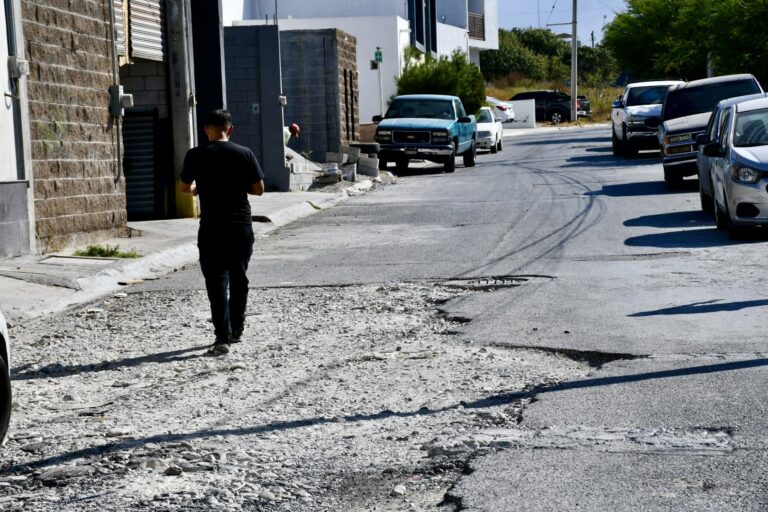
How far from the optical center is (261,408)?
6.98m

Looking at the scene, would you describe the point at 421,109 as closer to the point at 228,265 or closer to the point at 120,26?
the point at 120,26

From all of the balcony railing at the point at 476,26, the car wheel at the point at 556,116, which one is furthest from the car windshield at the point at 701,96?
the balcony railing at the point at 476,26

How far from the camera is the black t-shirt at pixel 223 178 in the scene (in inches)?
368

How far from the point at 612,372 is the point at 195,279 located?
268 inches

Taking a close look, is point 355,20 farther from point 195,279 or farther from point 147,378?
point 147,378

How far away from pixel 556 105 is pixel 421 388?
69.8m

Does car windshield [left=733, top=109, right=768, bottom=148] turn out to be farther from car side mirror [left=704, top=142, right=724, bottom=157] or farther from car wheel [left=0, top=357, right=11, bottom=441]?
car wheel [left=0, top=357, right=11, bottom=441]

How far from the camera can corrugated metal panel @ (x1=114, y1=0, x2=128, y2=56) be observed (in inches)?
717

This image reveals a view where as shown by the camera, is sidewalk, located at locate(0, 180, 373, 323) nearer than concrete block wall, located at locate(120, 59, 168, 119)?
Yes

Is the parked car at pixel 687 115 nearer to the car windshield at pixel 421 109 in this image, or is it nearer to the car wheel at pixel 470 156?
the car windshield at pixel 421 109

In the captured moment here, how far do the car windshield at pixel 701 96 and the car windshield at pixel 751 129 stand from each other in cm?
786

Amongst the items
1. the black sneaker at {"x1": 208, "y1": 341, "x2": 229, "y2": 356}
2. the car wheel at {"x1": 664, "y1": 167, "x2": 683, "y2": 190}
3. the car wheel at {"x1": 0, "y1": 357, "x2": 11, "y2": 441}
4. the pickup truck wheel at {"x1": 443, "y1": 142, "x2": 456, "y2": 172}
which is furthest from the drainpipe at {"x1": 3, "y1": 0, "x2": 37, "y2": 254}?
the pickup truck wheel at {"x1": 443, "y1": 142, "x2": 456, "y2": 172}

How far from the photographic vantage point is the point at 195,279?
1350 centimetres

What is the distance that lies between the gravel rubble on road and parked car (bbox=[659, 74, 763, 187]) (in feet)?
39.1
